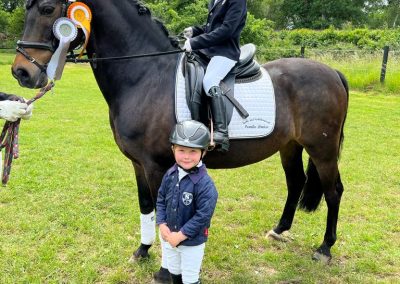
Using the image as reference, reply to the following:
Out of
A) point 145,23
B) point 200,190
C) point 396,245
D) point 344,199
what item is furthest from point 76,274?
point 344,199

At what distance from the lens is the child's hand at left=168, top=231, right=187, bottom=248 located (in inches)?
94.2

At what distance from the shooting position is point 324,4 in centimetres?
4891

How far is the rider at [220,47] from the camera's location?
2.90 m

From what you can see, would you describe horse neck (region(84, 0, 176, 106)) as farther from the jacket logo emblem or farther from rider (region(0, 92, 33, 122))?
the jacket logo emblem

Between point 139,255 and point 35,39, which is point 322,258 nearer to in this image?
point 139,255

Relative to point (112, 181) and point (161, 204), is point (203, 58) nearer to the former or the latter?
point (161, 204)

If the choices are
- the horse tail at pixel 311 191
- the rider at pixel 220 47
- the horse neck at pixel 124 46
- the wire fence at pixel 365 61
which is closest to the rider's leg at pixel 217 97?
the rider at pixel 220 47

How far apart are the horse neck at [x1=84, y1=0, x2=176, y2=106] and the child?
31.9 inches

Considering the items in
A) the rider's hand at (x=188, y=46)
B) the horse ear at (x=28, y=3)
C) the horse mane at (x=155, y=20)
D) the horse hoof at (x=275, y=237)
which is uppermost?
the horse ear at (x=28, y=3)

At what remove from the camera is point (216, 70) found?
9.82ft

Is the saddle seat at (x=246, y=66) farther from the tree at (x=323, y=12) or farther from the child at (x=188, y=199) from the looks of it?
the tree at (x=323, y=12)

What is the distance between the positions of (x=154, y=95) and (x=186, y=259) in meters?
1.26

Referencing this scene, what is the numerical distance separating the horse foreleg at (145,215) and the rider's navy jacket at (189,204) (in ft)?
2.99

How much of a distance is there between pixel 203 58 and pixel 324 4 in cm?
5138
